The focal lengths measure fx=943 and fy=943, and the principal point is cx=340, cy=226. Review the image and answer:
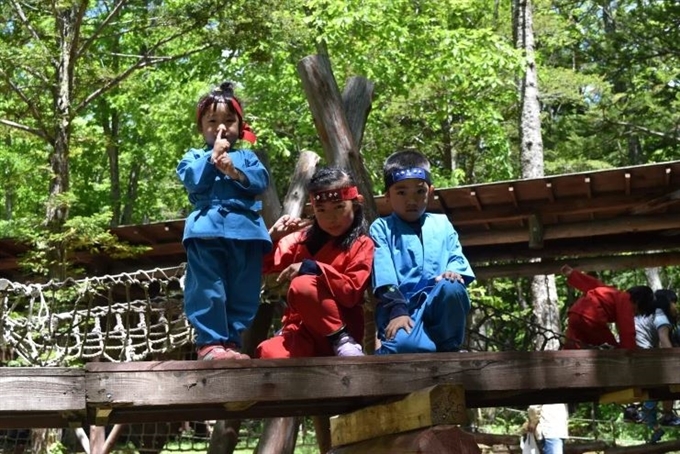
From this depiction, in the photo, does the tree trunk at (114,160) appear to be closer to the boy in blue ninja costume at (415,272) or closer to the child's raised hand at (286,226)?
the child's raised hand at (286,226)

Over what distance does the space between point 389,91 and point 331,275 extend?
470 inches

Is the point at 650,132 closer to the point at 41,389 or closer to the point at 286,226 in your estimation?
the point at 286,226

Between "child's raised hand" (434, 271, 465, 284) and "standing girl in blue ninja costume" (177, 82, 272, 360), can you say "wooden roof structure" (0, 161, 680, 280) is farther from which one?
"child's raised hand" (434, 271, 465, 284)

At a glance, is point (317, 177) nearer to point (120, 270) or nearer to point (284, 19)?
point (120, 270)

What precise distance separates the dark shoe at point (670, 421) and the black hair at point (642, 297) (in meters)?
1.88

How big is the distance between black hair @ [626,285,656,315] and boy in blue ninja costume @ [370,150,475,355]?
4210 mm

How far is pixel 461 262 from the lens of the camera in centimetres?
378

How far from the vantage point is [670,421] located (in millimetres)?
9484

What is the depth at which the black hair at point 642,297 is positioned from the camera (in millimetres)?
7687

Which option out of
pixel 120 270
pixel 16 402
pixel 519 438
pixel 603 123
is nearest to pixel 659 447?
pixel 519 438

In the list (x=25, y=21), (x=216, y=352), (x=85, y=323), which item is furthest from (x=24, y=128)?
(x=216, y=352)

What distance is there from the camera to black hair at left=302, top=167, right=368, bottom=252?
3993mm

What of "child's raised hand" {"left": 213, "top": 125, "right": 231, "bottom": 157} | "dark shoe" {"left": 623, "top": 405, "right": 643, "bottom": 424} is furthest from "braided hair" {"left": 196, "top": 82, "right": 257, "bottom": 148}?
"dark shoe" {"left": 623, "top": 405, "right": 643, "bottom": 424}

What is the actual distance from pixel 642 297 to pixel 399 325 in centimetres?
482
